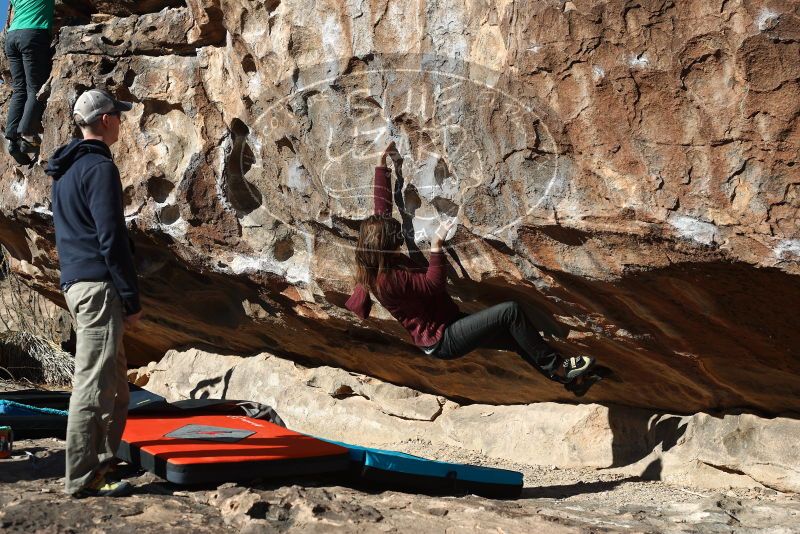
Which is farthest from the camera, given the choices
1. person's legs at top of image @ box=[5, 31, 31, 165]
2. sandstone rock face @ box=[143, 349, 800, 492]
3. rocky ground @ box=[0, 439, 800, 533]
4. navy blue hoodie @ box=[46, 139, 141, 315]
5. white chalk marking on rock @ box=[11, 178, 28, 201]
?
white chalk marking on rock @ box=[11, 178, 28, 201]

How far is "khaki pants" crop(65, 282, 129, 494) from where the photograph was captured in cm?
318

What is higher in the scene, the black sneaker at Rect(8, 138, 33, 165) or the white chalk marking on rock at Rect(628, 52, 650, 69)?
the white chalk marking on rock at Rect(628, 52, 650, 69)

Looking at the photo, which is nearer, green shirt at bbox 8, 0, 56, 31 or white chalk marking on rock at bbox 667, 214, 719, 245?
white chalk marking on rock at bbox 667, 214, 719, 245

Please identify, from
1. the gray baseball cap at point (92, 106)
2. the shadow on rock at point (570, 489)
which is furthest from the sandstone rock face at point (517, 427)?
the gray baseball cap at point (92, 106)

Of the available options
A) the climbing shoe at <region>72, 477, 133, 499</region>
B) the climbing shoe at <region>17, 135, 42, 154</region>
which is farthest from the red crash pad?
the climbing shoe at <region>17, 135, 42, 154</region>

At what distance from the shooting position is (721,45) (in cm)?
323

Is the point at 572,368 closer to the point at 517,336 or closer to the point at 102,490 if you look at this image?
the point at 517,336

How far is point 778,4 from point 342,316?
113 inches

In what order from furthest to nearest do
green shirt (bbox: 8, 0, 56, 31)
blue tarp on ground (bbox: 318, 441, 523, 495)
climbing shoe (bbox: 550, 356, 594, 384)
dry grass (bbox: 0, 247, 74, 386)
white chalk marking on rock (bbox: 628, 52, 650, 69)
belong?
dry grass (bbox: 0, 247, 74, 386) < green shirt (bbox: 8, 0, 56, 31) < climbing shoe (bbox: 550, 356, 594, 384) < blue tarp on ground (bbox: 318, 441, 523, 495) < white chalk marking on rock (bbox: 628, 52, 650, 69)

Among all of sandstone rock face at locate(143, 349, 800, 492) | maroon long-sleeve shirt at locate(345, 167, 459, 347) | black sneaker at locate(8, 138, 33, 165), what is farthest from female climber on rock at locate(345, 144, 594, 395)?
black sneaker at locate(8, 138, 33, 165)

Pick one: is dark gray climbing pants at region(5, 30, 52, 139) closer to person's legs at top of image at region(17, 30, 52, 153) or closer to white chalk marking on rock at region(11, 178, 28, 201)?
person's legs at top of image at region(17, 30, 52, 153)

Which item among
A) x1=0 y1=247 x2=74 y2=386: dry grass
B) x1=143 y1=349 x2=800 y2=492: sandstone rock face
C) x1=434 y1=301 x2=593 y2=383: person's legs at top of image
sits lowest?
x1=0 y1=247 x2=74 y2=386: dry grass

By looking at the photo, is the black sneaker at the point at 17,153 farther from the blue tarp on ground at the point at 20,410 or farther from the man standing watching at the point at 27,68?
the blue tarp on ground at the point at 20,410

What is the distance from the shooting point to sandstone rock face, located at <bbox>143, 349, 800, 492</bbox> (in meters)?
4.31
